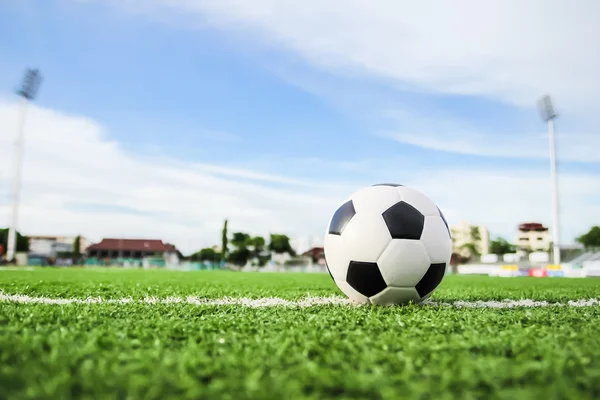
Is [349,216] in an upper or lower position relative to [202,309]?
upper

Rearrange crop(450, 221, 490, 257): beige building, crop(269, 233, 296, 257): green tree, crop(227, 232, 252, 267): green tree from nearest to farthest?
crop(227, 232, 252, 267): green tree, crop(269, 233, 296, 257): green tree, crop(450, 221, 490, 257): beige building

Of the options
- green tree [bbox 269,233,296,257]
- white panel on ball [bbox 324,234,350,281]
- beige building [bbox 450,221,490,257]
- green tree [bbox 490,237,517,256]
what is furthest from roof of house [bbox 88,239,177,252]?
white panel on ball [bbox 324,234,350,281]

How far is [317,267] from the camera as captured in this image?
2141 inches

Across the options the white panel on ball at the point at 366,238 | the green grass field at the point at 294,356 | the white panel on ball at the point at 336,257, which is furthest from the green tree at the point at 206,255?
the green grass field at the point at 294,356

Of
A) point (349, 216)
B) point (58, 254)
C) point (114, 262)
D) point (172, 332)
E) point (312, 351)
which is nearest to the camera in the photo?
point (312, 351)

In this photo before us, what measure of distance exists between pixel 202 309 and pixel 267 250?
252 feet

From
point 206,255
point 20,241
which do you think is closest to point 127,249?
point 206,255

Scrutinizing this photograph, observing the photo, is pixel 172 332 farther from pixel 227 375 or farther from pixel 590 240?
pixel 590 240

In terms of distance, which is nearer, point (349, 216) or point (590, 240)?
point (349, 216)

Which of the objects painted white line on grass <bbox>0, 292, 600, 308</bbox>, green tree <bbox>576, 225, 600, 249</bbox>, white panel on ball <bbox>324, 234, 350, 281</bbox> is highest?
green tree <bbox>576, 225, 600, 249</bbox>

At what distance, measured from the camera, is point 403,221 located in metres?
5.16

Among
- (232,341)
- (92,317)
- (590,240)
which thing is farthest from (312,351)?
(590,240)

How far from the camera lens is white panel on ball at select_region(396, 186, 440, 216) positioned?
5371 millimetres

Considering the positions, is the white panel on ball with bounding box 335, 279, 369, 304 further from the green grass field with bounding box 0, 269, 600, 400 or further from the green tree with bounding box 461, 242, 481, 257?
the green tree with bounding box 461, 242, 481, 257
